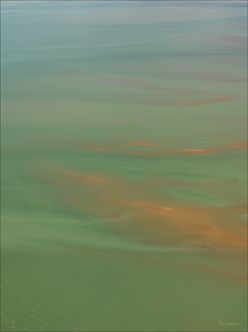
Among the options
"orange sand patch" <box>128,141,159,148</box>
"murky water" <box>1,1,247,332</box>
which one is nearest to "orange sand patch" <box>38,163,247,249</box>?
"murky water" <box>1,1,247,332</box>

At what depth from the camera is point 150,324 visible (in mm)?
3670

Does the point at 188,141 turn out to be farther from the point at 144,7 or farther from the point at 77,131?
the point at 144,7

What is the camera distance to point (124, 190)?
17.4ft

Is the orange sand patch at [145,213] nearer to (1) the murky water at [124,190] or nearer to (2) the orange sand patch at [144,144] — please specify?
(1) the murky water at [124,190]

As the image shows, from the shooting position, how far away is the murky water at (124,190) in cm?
389

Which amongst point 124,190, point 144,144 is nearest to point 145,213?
point 124,190

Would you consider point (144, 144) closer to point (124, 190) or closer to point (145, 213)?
point (124, 190)

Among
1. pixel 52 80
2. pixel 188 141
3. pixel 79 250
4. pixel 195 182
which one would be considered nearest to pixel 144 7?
pixel 52 80

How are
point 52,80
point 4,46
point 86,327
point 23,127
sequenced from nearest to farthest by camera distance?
point 86,327, point 23,127, point 52,80, point 4,46

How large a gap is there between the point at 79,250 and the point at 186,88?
4.52 metres

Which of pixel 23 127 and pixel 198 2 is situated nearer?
pixel 23 127

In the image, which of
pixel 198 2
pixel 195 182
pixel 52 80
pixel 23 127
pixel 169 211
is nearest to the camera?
pixel 169 211

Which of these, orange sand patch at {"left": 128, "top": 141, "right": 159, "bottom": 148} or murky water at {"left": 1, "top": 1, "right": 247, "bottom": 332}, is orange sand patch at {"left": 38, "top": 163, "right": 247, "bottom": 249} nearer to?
murky water at {"left": 1, "top": 1, "right": 247, "bottom": 332}

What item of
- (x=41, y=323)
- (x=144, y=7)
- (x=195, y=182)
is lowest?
(x=41, y=323)
